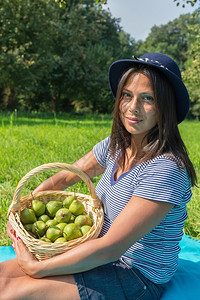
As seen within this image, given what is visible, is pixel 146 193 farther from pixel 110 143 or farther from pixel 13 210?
pixel 13 210

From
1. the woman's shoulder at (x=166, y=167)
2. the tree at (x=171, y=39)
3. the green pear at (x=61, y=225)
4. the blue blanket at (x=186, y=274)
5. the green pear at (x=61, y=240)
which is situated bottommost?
the blue blanket at (x=186, y=274)

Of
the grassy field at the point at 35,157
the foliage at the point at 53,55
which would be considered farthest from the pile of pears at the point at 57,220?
the foliage at the point at 53,55

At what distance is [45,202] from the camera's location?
2.33 metres

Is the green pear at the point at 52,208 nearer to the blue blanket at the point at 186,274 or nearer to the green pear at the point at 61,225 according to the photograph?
the green pear at the point at 61,225

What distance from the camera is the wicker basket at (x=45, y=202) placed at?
1.77 m

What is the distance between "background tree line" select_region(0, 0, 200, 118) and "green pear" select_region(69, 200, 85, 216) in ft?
33.0

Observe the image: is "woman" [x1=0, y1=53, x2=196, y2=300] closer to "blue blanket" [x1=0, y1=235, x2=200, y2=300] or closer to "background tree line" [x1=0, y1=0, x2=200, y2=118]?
"blue blanket" [x1=0, y1=235, x2=200, y2=300]

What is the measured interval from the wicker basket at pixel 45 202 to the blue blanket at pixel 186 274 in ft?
2.46

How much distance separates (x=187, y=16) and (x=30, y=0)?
3959cm

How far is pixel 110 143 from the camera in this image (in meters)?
2.36

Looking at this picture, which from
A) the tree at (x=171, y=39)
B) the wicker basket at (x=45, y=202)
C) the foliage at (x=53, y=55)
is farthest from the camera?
the tree at (x=171, y=39)

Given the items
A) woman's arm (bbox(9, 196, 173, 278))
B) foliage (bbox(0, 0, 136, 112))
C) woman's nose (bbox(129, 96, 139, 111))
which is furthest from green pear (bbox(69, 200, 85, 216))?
foliage (bbox(0, 0, 136, 112))

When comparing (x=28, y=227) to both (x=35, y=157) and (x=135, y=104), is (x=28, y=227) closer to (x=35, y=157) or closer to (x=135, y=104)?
(x=135, y=104)

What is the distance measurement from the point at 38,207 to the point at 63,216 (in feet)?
0.65
